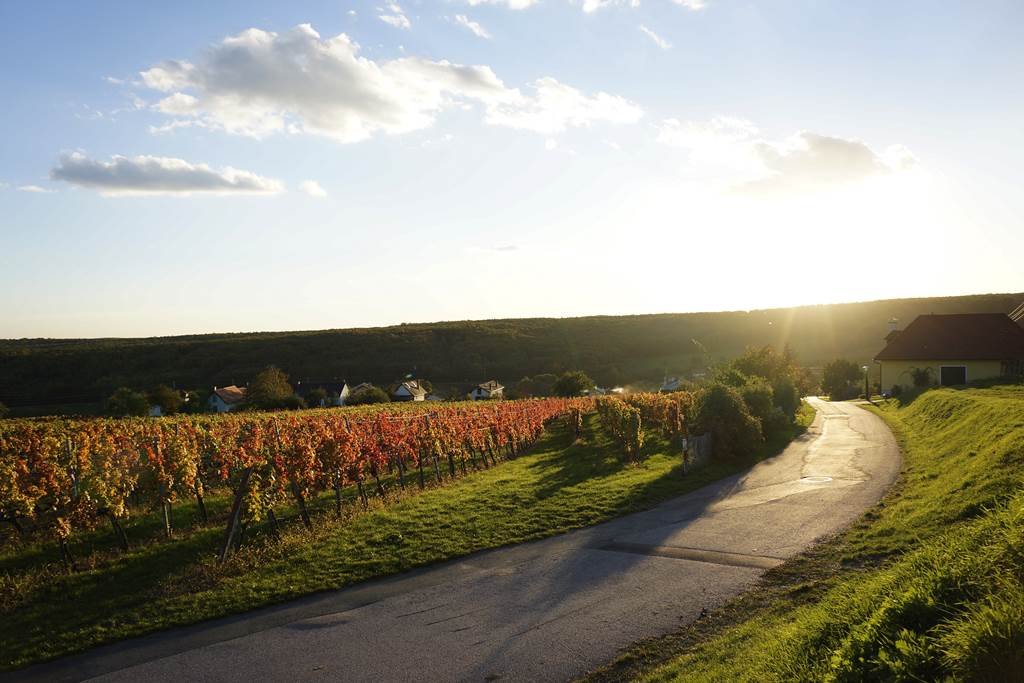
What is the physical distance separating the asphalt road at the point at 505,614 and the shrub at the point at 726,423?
7676mm

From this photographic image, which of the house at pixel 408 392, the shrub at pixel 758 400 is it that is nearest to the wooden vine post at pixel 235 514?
the shrub at pixel 758 400

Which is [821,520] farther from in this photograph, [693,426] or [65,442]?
[65,442]

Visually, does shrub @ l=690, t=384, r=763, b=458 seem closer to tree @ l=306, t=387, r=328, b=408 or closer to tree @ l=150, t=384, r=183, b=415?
tree @ l=150, t=384, r=183, b=415

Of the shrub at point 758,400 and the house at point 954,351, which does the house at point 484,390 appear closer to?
the house at point 954,351

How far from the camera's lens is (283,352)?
11975cm

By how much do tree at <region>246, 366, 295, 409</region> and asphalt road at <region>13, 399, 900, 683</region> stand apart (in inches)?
2072

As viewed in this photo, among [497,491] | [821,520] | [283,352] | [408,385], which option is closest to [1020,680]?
[821,520]

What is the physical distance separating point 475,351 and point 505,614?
369 feet

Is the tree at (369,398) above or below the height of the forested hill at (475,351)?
below

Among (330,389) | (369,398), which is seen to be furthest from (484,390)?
(369,398)

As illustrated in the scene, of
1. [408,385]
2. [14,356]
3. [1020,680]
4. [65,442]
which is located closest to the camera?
[1020,680]

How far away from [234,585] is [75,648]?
8.17ft

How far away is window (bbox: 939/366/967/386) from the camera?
45250 mm

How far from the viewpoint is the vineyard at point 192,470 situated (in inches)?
520
